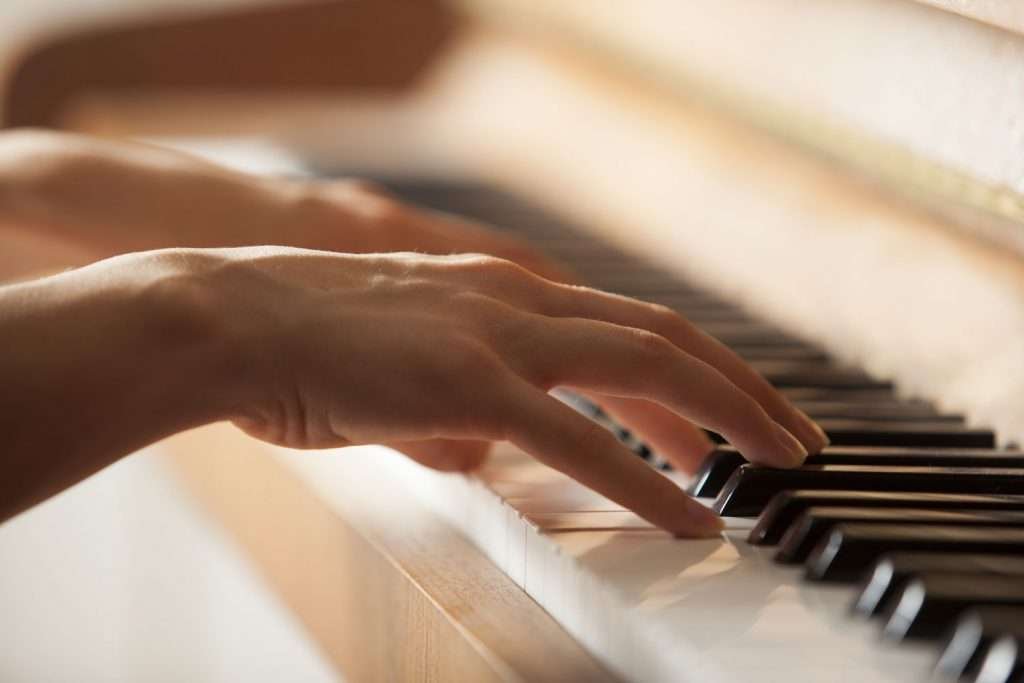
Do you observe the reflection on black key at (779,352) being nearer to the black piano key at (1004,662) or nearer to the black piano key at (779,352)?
the black piano key at (779,352)

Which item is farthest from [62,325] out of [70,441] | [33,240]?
[33,240]

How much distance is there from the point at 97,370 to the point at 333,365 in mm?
108

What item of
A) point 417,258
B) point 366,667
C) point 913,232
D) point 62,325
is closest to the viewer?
point 62,325

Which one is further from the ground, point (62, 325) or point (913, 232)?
point (913, 232)

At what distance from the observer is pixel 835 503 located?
0.75 metres

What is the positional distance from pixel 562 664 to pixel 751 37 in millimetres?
820

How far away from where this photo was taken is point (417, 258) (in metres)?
0.77

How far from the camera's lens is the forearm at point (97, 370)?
65cm

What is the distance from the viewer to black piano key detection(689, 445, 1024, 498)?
82 centimetres

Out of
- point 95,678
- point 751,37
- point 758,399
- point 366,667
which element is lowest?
point 95,678

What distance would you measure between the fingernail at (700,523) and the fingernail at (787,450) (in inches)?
2.3

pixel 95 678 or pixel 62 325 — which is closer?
pixel 62 325

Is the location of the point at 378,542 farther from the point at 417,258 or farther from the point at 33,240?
the point at 33,240

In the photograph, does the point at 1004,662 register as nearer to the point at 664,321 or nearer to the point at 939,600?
the point at 939,600
